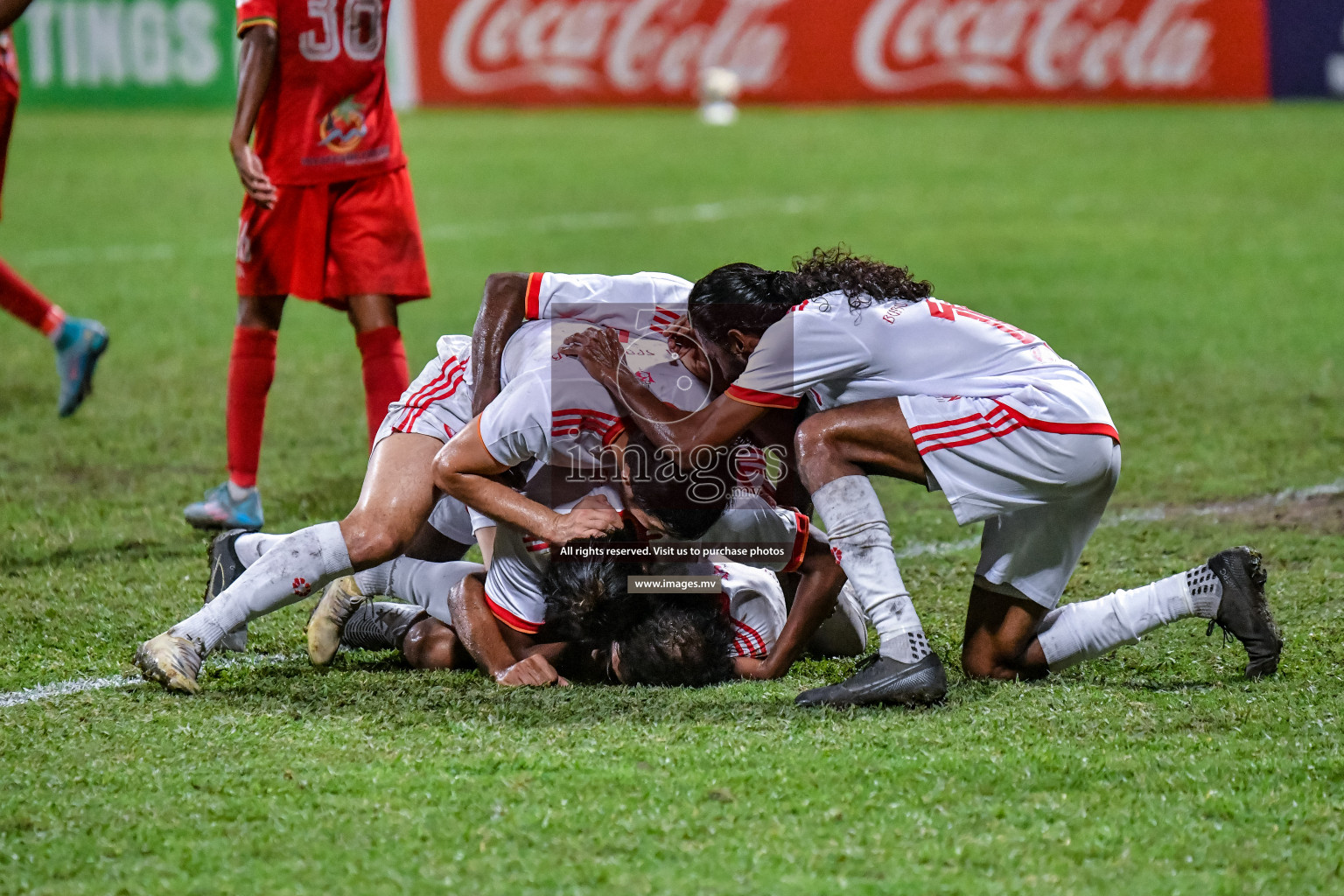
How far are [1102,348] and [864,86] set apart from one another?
50.1 ft

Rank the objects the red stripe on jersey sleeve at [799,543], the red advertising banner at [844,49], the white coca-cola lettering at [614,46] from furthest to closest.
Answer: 1. the white coca-cola lettering at [614,46]
2. the red advertising banner at [844,49]
3. the red stripe on jersey sleeve at [799,543]

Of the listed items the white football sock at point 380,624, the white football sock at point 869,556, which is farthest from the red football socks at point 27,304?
the white football sock at point 869,556

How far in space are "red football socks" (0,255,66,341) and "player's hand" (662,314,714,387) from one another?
14.3 ft

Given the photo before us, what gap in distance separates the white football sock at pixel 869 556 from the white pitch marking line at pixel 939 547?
162 centimetres

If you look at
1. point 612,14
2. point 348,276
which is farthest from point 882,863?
point 612,14

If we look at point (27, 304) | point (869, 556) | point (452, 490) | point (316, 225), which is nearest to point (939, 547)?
point (869, 556)

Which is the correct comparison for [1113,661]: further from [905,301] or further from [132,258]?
[132,258]

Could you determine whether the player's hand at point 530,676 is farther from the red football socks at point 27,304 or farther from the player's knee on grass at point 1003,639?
the red football socks at point 27,304

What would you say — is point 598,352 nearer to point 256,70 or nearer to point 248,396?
point 248,396

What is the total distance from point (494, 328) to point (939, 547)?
196 cm

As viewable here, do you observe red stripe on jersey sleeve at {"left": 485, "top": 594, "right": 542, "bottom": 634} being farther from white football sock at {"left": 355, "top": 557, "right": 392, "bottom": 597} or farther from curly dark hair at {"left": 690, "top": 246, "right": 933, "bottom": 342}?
curly dark hair at {"left": 690, "top": 246, "right": 933, "bottom": 342}

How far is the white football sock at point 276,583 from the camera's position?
438cm

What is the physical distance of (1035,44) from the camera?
23.1 metres

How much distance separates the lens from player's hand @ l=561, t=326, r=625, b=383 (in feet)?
14.4
